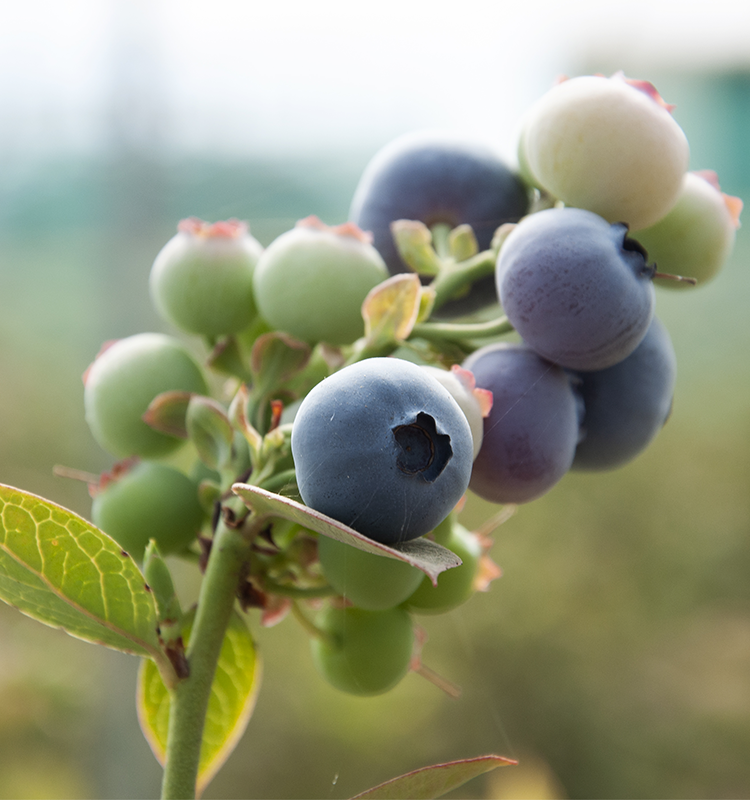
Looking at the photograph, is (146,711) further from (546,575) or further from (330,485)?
(546,575)

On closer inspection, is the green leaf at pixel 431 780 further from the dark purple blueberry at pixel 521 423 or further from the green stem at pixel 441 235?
the green stem at pixel 441 235

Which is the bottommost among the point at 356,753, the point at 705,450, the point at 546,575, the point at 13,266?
the point at 356,753

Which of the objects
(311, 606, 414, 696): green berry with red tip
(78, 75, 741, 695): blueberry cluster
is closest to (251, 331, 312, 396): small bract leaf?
(78, 75, 741, 695): blueberry cluster

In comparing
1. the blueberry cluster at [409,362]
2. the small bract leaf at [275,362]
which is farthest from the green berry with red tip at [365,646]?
the small bract leaf at [275,362]

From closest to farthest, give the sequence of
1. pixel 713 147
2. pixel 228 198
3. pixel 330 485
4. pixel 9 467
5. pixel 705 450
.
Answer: pixel 330 485 < pixel 713 147 < pixel 228 198 < pixel 9 467 < pixel 705 450

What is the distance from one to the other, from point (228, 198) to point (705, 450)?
5.53 feet

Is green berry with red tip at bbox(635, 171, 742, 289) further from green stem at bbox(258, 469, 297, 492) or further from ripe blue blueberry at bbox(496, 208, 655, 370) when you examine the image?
green stem at bbox(258, 469, 297, 492)

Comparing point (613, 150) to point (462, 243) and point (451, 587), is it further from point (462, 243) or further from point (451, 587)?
point (451, 587)

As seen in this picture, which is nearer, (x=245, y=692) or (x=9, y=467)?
(x=245, y=692)

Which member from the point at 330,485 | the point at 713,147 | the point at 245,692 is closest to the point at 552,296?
the point at 330,485

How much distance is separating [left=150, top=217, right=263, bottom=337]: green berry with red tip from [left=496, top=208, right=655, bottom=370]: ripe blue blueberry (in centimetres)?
11

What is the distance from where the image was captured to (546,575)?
224 centimetres

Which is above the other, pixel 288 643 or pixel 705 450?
pixel 705 450

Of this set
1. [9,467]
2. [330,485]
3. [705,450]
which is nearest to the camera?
[330,485]
